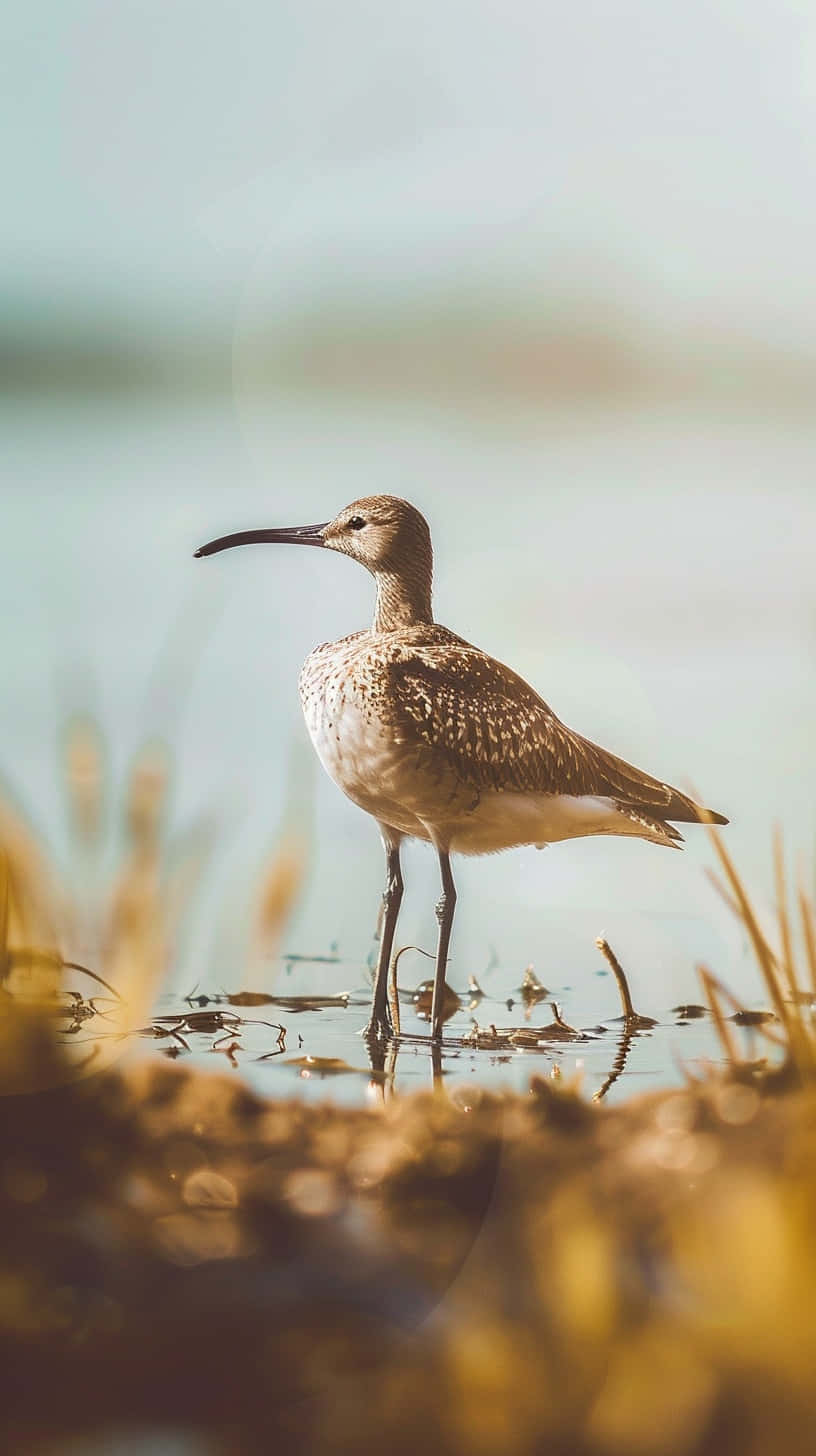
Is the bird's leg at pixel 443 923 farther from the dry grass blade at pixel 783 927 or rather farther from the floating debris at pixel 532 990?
the dry grass blade at pixel 783 927

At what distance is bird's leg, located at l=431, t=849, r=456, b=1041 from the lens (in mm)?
5640

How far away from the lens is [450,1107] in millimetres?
2912

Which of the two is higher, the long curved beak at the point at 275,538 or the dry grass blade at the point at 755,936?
the long curved beak at the point at 275,538

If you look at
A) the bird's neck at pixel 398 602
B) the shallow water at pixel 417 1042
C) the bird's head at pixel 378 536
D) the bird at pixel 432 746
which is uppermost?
the bird's head at pixel 378 536

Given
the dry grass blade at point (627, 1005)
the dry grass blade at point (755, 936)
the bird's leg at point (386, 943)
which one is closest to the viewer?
the dry grass blade at point (755, 936)

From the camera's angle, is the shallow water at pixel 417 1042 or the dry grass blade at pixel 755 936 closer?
the dry grass blade at pixel 755 936

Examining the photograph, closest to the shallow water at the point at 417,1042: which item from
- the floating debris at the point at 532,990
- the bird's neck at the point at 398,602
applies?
the floating debris at the point at 532,990

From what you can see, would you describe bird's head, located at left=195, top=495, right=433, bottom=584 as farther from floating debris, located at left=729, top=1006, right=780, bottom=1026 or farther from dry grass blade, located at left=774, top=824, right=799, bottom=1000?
dry grass blade, located at left=774, top=824, right=799, bottom=1000

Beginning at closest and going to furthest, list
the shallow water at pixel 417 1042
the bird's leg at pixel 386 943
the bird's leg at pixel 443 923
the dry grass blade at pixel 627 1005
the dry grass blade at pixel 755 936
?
the dry grass blade at pixel 755 936 < the shallow water at pixel 417 1042 < the dry grass blade at pixel 627 1005 < the bird's leg at pixel 386 943 < the bird's leg at pixel 443 923

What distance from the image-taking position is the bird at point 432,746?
18.9 feet

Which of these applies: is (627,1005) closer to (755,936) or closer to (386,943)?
(386,943)

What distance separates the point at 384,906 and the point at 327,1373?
4813 mm

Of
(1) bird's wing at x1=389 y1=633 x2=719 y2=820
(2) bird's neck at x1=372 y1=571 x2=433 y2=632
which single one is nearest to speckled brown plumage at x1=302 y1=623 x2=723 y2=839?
(1) bird's wing at x1=389 y1=633 x2=719 y2=820

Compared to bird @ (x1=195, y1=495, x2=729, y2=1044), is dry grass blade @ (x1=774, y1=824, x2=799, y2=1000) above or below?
below
